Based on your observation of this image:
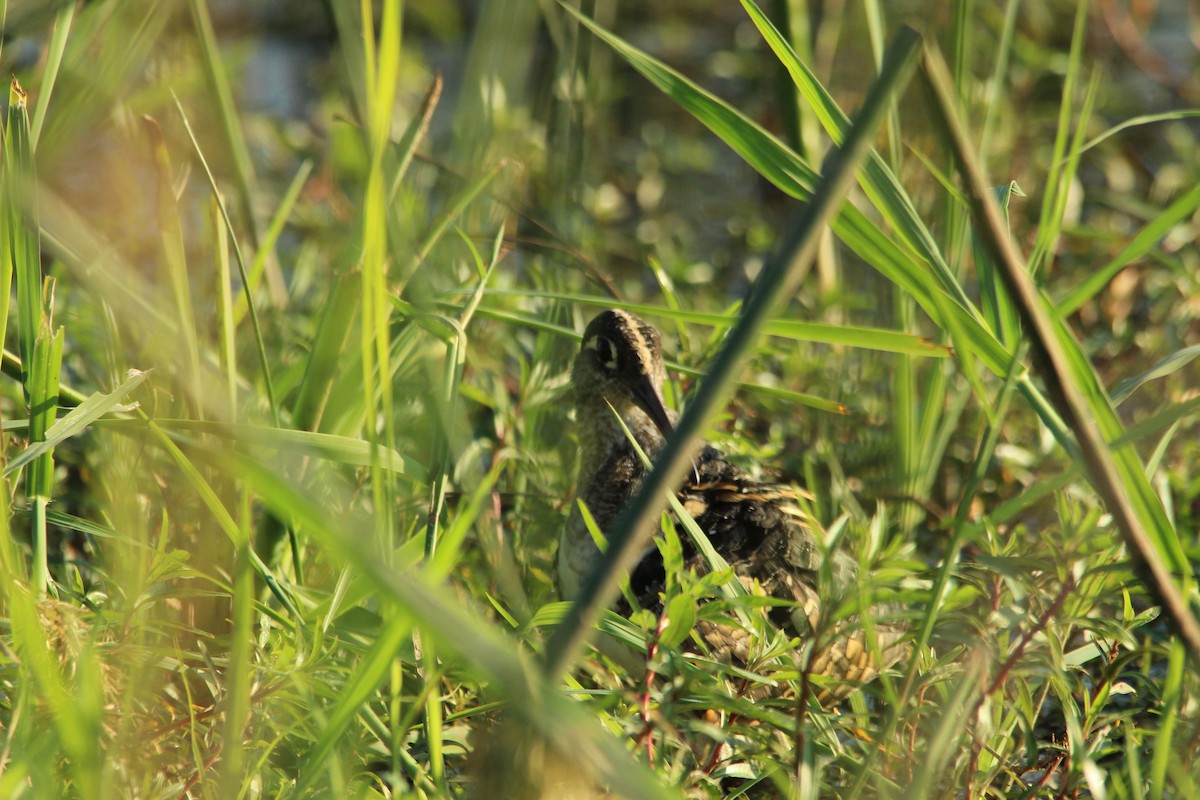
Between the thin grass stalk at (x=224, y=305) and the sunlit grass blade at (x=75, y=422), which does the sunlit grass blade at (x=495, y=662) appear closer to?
the sunlit grass blade at (x=75, y=422)

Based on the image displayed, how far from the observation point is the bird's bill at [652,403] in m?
2.82

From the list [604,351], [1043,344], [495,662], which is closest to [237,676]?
[495,662]

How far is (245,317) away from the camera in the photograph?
317 centimetres

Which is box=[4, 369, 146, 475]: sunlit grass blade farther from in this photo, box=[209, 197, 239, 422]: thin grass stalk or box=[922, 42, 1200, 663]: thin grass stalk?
box=[922, 42, 1200, 663]: thin grass stalk

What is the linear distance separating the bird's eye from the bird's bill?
0.50ft

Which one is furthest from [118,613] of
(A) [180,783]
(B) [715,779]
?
(B) [715,779]

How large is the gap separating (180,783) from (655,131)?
3.91m

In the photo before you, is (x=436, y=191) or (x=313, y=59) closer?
(x=436, y=191)

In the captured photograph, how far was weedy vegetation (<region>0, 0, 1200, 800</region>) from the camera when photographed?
1.56 meters

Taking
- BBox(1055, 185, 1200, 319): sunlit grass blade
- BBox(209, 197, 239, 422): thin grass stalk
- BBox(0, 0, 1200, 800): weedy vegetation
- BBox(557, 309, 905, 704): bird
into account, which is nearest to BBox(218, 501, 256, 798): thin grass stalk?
BBox(0, 0, 1200, 800): weedy vegetation

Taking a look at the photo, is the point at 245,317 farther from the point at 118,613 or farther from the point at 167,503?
the point at 118,613

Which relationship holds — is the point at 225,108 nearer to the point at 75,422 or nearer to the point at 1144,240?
the point at 75,422

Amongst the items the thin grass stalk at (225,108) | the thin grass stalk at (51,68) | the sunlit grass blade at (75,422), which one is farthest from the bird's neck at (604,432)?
the thin grass stalk at (51,68)

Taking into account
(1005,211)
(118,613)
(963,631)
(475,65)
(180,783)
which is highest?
(475,65)
